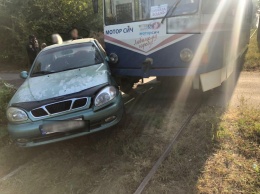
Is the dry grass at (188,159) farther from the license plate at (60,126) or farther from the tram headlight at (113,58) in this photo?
the tram headlight at (113,58)

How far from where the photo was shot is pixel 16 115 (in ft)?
14.4

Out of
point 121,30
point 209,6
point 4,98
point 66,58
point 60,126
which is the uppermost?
point 209,6

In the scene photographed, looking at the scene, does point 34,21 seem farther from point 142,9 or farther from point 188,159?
point 188,159

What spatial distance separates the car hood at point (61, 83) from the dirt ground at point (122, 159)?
879mm

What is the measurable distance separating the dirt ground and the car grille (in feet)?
2.23

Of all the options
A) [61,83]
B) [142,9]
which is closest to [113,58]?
[142,9]

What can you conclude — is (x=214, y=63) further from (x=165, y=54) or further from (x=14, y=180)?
(x=14, y=180)

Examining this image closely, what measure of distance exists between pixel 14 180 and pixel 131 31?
3.69 meters

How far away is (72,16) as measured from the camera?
48.2ft

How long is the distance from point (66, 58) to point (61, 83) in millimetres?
1255

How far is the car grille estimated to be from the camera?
4.32 metres

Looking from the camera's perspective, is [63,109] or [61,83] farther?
[61,83]

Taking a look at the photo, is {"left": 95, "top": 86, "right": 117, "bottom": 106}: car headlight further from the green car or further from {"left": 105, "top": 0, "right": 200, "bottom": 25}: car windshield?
{"left": 105, "top": 0, "right": 200, "bottom": 25}: car windshield

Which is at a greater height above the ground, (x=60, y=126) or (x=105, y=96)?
(x=105, y=96)
